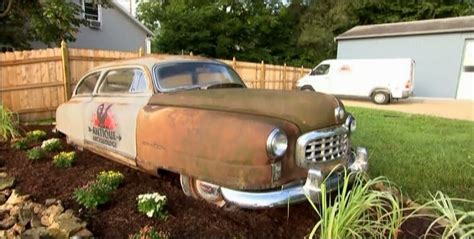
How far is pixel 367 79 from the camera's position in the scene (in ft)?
52.4

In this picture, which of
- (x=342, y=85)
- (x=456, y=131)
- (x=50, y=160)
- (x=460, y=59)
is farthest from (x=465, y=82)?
(x=50, y=160)

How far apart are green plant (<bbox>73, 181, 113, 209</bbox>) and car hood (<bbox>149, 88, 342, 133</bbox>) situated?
1093 mm

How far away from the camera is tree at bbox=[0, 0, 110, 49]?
10.4 metres

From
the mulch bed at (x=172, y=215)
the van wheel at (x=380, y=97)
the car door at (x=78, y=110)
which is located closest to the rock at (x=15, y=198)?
the mulch bed at (x=172, y=215)

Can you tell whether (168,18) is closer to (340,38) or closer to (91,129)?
(340,38)

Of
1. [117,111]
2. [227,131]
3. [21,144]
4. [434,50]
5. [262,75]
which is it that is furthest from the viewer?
[434,50]

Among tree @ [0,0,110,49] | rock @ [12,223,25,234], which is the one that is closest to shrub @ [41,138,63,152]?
rock @ [12,223,25,234]

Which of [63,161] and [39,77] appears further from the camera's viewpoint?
[39,77]

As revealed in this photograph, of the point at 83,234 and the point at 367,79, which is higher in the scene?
the point at 367,79

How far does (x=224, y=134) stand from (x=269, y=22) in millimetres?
26257

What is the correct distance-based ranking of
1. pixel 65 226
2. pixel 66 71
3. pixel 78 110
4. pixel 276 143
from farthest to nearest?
pixel 66 71 → pixel 78 110 → pixel 65 226 → pixel 276 143

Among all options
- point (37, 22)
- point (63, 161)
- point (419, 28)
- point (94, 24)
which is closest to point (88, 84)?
point (63, 161)

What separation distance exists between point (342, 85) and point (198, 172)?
1509 cm

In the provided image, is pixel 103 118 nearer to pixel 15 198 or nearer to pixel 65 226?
pixel 15 198
